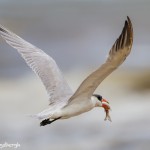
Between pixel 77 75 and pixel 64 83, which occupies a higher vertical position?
pixel 77 75

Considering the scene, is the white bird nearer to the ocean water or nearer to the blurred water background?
the blurred water background

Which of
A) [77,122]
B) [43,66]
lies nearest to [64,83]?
[43,66]

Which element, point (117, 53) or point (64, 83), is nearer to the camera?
point (117, 53)

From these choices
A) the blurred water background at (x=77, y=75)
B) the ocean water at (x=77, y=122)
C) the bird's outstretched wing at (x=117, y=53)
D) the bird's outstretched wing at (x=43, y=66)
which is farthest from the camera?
the blurred water background at (x=77, y=75)

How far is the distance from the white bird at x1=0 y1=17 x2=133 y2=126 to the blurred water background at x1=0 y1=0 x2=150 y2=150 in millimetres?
293

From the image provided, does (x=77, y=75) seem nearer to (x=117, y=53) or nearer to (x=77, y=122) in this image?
(x=77, y=122)

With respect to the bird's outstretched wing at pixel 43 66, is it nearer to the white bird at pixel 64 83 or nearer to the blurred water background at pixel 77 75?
the white bird at pixel 64 83

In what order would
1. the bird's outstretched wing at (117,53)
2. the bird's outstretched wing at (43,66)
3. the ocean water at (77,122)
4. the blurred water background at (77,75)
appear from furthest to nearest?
the blurred water background at (77,75) < the ocean water at (77,122) < the bird's outstretched wing at (43,66) < the bird's outstretched wing at (117,53)

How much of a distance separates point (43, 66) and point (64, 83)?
0.23 metres

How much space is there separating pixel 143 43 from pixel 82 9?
370 cm

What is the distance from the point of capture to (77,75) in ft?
34.4

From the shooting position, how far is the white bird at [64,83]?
196 inches

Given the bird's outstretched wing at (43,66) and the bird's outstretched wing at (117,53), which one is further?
the bird's outstretched wing at (43,66)

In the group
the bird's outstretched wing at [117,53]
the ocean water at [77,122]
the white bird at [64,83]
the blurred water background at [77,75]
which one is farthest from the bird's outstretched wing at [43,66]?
the ocean water at [77,122]
